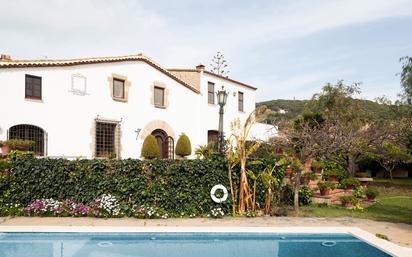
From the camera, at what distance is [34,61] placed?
55.7 feet

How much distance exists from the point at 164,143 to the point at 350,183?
12616 mm

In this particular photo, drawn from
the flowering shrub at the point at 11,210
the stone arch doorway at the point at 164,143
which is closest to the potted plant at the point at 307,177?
the flowering shrub at the point at 11,210

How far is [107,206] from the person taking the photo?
10352 millimetres

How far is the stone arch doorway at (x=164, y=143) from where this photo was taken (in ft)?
75.8

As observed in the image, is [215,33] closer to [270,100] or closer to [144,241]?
[144,241]

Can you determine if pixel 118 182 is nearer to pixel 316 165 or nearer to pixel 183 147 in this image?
pixel 316 165

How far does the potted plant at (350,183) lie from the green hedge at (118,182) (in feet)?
20.3

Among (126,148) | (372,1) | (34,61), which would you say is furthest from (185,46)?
(372,1)

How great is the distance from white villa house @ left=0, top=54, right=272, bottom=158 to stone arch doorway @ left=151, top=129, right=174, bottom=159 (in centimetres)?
7

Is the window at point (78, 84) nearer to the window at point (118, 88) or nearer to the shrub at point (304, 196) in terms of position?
the window at point (118, 88)

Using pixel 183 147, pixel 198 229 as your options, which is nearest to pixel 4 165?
pixel 198 229

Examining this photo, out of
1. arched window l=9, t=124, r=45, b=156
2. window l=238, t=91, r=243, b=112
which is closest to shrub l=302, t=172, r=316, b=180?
arched window l=9, t=124, r=45, b=156

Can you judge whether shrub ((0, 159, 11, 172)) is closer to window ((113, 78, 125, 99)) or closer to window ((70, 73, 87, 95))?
window ((70, 73, 87, 95))

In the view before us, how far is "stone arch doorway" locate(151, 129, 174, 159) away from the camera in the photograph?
23094 mm
